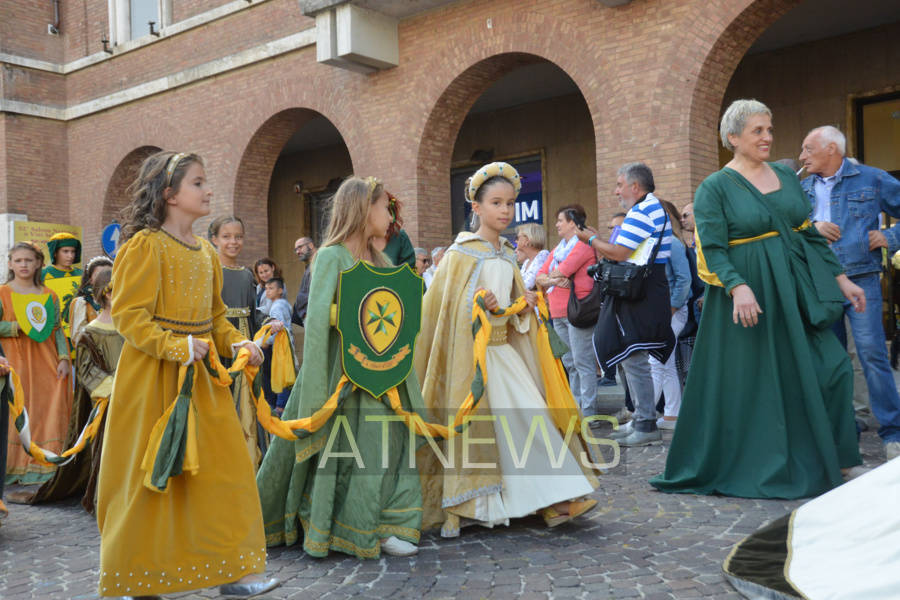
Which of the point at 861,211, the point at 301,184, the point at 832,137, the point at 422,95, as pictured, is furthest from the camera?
the point at 301,184

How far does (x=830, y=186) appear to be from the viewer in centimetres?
593

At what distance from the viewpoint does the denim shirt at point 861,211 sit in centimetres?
574

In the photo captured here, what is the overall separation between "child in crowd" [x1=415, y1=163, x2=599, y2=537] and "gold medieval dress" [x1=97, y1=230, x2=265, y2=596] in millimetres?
1251

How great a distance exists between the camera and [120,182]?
17781 mm

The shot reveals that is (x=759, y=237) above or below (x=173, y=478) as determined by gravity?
above

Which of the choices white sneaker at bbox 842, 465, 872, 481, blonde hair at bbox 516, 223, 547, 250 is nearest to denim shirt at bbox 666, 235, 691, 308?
blonde hair at bbox 516, 223, 547, 250

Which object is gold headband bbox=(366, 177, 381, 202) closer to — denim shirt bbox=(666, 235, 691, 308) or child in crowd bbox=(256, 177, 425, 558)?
child in crowd bbox=(256, 177, 425, 558)

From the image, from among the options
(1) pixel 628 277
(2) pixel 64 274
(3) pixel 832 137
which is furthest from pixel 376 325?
(2) pixel 64 274

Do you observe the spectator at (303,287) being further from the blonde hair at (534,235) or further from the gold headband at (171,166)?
the gold headband at (171,166)

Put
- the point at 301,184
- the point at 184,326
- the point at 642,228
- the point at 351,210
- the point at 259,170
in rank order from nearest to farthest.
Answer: the point at 184,326 → the point at 351,210 → the point at 642,228 → the point at 259,170 → the point at 301,184

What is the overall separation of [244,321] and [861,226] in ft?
14.7

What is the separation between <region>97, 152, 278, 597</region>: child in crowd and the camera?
10.5 ft

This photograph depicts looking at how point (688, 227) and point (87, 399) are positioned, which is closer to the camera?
point (87, 399)

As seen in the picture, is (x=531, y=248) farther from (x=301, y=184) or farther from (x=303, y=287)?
(x=301, y=184)
